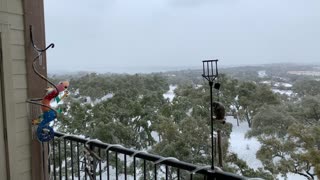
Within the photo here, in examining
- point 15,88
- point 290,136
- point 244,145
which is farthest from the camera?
point 244,145

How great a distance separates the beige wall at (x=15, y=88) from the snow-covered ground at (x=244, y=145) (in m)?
6.84

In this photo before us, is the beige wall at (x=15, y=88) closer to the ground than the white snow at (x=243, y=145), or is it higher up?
higher up

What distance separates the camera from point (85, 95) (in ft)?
31.0

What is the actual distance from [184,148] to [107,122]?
8.38 ft

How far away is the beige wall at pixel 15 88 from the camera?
170 centimetres

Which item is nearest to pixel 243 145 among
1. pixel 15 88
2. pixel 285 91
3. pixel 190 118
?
pixel 190 118

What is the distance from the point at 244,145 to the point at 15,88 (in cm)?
806

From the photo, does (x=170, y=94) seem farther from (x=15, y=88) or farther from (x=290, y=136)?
(x=15, y=88)

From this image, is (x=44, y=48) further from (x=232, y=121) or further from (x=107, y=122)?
(x=232, y=121)

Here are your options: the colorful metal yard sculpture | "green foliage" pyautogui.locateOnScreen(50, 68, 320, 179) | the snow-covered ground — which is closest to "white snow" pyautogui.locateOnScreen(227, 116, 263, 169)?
the snow-covered ground

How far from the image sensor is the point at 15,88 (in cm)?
174

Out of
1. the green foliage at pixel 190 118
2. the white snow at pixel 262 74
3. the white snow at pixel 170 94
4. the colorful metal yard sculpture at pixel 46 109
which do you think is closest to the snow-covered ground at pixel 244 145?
the green foliage at pixel 190 118

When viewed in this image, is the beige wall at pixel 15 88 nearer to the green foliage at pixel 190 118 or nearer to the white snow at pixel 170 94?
the green foliage at pixel 190 118

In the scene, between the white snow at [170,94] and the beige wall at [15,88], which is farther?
the white snow at [170,94]
